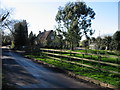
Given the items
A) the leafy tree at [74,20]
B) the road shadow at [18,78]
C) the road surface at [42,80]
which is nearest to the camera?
the road surface at [42,80]

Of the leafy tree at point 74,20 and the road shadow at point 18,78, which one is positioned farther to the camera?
the leafy tree at point 74,20

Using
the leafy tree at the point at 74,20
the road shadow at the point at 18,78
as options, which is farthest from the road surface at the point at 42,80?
the leafy tree at the point at 74,20

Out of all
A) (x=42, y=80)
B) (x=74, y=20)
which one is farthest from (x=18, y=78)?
(x=74, y=20)

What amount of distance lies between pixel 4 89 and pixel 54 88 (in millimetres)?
2154

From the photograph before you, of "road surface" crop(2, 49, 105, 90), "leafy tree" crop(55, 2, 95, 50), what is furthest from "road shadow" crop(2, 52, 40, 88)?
"leafy tree" crop(55, 2, 95, 50)

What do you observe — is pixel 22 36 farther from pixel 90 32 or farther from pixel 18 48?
pixel 90 32

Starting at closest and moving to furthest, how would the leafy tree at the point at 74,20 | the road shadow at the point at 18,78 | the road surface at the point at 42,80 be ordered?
the road surface at the point at 42,80 → the road shadow at the point at 18,78 → the leafy tree at the point at 74,20

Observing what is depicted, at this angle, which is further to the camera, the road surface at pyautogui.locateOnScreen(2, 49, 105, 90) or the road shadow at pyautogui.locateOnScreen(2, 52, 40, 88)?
the road shadow at pyautogui.locateOnScreen(2, 52, 40, 88)

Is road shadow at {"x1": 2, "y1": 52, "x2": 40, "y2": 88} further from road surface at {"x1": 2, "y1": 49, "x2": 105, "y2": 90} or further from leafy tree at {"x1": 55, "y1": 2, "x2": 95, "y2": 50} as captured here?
leafy tree at {"x1": 55, "y1": 2, "x2": 95, "y2": 50}

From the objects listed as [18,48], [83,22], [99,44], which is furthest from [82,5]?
[18,48]

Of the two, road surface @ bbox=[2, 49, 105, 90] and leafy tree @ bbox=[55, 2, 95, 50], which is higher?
leafy tree @ bbox=[55, 2, 95, 50]

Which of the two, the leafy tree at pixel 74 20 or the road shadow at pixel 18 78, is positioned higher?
the leafy tree at pixel 74 20

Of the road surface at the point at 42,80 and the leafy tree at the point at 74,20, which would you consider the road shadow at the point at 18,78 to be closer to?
the road surface at the point at 42,80

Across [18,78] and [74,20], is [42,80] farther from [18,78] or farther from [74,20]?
[74,20]
